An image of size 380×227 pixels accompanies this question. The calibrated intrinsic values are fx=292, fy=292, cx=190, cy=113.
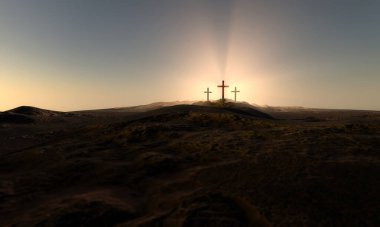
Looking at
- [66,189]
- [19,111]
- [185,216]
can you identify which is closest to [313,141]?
[185,216]

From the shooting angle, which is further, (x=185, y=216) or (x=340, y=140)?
(x=340, y=140)

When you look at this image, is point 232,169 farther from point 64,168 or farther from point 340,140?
point 64,168

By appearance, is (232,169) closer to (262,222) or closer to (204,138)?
(262,222)

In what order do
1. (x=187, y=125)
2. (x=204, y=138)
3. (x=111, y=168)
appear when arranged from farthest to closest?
(x=187, y=125) → (x=204, y=138) → (x=111, y=168)

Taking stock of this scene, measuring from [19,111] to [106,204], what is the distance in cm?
2905

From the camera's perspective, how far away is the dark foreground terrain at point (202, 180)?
500 centimetres

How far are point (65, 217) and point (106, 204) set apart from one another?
0.75m

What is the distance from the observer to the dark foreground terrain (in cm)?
500

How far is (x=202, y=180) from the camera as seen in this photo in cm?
668

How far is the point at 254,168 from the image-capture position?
23.3 ft

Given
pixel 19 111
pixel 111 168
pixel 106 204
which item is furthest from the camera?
pixel 19 111

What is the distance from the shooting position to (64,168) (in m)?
8.59

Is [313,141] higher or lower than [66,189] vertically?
higher

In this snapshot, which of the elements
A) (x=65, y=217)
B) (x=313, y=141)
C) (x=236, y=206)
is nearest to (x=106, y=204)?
(x=65, y=217)
